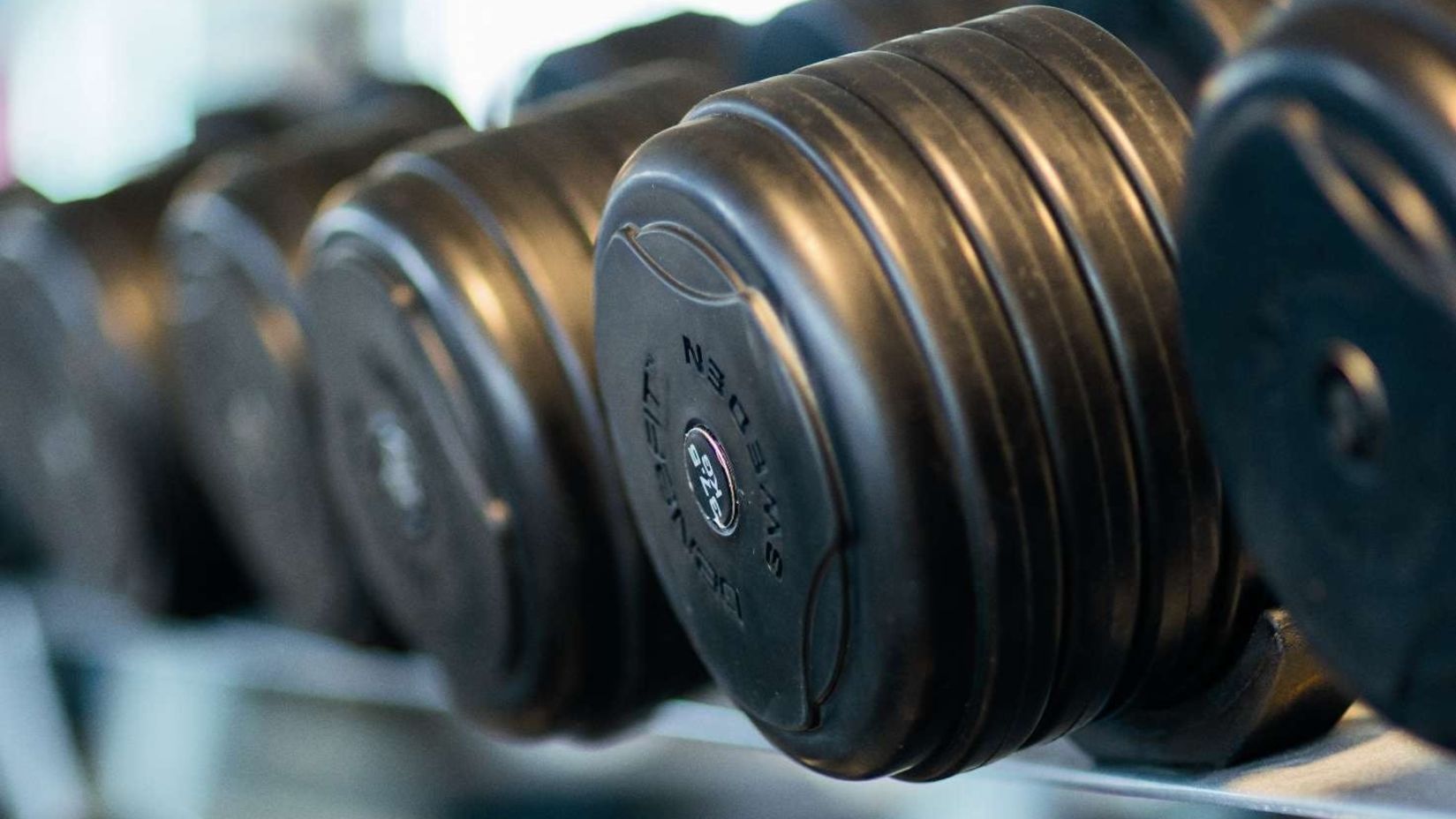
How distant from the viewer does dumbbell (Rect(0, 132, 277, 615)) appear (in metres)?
1.42

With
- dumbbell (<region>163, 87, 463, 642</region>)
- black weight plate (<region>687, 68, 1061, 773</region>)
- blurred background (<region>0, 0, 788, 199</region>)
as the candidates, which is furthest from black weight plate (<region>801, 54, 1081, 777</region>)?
blurred background (<region>0, 0, 788, 199</region>)

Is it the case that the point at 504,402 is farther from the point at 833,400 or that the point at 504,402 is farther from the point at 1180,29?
the point at 1180,29

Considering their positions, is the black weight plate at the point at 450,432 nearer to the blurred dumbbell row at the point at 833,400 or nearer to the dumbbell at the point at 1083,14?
the blurred dumbbell row at the point at 833,400

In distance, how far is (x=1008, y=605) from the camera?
0.73 meters

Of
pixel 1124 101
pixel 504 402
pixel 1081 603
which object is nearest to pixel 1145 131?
pixel 1124 101

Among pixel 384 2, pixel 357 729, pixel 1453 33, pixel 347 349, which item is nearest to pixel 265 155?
pixel 347 349

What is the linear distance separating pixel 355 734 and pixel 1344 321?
1.49 meters

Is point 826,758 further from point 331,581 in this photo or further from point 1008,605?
point 331,581

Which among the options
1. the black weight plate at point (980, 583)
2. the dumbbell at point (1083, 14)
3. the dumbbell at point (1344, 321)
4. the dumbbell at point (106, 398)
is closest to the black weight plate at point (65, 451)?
the dumbbell at point (106, 398)

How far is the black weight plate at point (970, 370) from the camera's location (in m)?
0.71

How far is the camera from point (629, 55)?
53.0 inches

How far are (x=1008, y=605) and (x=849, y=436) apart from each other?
11 cm

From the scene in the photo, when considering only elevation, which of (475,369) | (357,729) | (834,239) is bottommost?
(357,729)

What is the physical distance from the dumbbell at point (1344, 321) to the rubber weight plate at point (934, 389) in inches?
3.5
